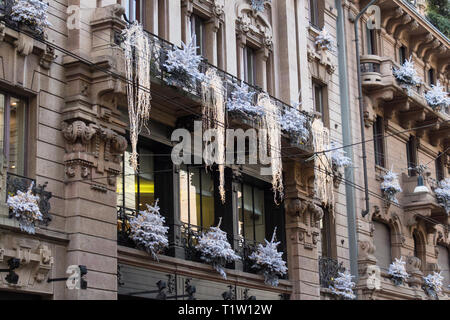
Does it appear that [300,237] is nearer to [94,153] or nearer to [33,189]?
[94,153]

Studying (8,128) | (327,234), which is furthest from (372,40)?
(8,128)

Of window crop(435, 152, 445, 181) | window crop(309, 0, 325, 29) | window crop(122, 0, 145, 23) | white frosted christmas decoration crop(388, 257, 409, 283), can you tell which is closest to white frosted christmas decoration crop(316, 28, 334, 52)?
window crop(309, 0, 325, 29)

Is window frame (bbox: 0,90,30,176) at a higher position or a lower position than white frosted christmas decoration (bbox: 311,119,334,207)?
lower

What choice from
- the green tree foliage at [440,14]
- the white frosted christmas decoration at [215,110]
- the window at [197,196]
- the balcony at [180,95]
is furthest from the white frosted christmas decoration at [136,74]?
the green tree foliage at [440,14]

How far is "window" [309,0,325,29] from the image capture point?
34906mm

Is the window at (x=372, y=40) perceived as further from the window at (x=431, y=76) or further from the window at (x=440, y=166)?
the window at (x=440, y=166)

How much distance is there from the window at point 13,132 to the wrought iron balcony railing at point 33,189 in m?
0.32

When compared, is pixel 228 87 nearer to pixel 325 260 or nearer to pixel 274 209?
pixel 274 209

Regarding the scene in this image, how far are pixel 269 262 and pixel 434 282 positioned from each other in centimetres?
1261

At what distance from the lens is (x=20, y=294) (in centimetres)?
1994

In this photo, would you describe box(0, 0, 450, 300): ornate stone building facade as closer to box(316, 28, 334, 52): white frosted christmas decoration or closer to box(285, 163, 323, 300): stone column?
box(285, 163, 323, 300): stone column

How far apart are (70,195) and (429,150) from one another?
2473 cm

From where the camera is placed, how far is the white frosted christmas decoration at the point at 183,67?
2384cm

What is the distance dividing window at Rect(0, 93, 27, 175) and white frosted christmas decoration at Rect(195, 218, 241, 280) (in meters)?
6.78
